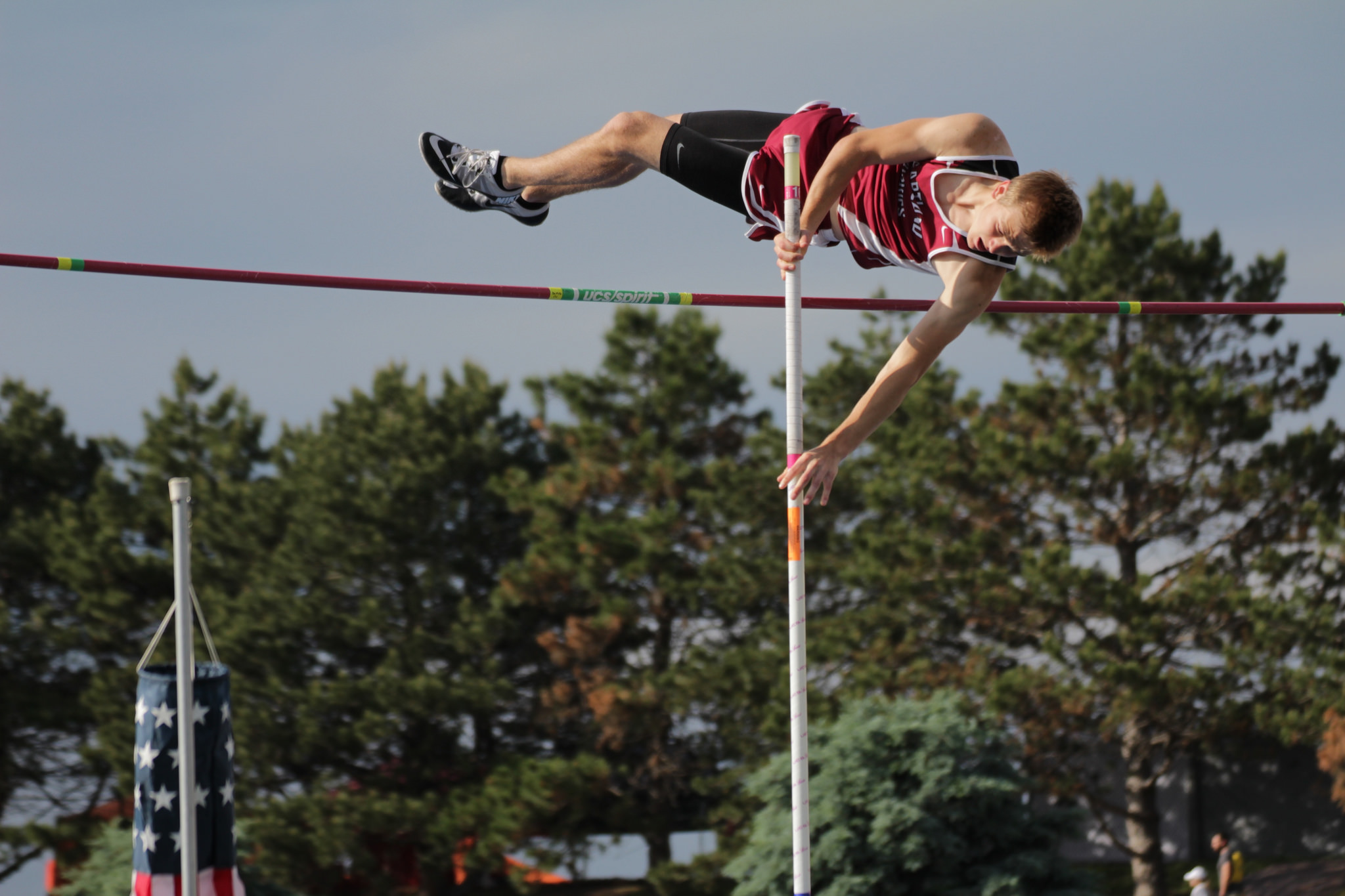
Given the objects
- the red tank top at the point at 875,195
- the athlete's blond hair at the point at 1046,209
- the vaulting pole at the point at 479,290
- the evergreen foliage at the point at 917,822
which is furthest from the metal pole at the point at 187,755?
the evergreen foliage at the point at 917,822

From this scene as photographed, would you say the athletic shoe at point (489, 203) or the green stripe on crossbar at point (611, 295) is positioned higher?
the athletic shoe at point (489, 203)

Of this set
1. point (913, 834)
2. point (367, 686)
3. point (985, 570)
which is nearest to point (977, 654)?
point (985, 570)

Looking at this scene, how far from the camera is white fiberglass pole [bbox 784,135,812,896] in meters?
4.07

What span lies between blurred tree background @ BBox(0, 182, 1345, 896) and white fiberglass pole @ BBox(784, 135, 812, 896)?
13.3 m

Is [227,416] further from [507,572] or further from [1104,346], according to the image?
[1104,346]

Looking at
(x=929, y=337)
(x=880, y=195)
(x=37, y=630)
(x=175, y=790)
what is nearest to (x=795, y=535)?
(x=929, y=337)

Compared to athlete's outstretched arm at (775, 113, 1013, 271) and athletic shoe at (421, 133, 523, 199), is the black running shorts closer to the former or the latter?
athlete's outstretched arm at (775, 113, 1013, 271)

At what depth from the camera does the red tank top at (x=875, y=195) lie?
13.4ft

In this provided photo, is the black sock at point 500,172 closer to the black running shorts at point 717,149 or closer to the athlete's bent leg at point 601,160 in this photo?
the athlete's bent leg at point 601,160

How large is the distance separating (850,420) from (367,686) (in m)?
17.0

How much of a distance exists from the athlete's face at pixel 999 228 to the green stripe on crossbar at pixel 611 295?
1347 millimetres

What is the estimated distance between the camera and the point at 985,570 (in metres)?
17.5

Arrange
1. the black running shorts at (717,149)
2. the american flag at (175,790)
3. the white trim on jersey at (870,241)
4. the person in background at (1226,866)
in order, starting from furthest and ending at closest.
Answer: the person in background at (1226,866)
the american flag at (175,790)
the black running shorts at (717,149)
the white trim on jersey at (870,241)

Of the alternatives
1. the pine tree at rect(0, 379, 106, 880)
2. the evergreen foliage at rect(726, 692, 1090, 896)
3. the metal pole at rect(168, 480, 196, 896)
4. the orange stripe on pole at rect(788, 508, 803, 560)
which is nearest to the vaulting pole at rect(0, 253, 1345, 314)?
the orange stripe on pole at rect(788, 508, 803, 560)
